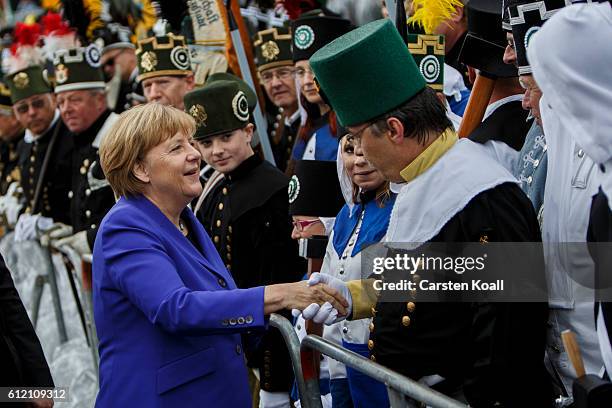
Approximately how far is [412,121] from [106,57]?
23.8ft

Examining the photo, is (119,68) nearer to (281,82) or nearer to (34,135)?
(34,135)

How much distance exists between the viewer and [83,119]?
27.9 feet

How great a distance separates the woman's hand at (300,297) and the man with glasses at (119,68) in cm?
624

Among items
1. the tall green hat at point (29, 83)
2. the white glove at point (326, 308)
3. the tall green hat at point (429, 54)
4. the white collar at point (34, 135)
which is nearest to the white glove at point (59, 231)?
the white collar at point (34, 135)

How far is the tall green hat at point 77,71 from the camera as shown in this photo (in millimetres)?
8594

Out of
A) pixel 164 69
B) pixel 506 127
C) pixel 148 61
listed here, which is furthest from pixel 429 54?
pixel 148 61

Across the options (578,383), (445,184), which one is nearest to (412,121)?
(445,184)

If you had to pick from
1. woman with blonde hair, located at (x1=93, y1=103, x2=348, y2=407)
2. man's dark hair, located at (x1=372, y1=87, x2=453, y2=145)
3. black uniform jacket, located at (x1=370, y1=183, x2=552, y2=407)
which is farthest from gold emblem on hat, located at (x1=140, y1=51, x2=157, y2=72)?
black uniform jacket, located at (x1=370, y1=183, x2=552, y2=407)

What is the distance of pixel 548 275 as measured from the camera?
3.40 m

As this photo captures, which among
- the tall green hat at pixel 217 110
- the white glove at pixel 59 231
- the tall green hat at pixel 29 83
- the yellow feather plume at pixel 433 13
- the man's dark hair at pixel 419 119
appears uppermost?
the man's dark hair at pixel 419 119

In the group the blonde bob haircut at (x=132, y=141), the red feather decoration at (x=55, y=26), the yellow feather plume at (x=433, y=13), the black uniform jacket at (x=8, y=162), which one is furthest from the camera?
the black uniform jacket at (x=8, y=162)

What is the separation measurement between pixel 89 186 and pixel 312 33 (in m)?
2.21

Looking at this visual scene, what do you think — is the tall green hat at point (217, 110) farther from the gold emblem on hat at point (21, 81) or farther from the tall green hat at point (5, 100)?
the tall green hat at point (5, 100)

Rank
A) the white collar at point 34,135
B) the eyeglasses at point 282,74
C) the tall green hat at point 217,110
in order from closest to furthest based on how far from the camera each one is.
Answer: the tall green hat at point 217,110 → the eyeglasses at point 282,74 → the white collar at point 34,135
